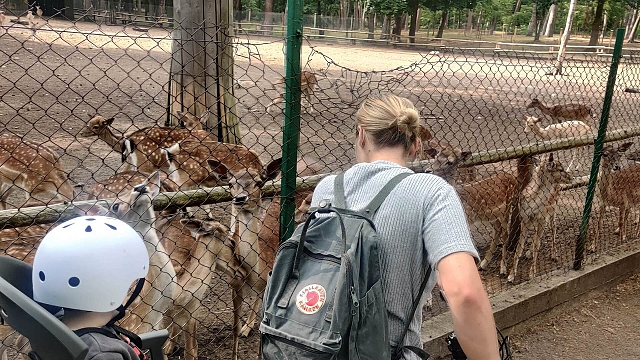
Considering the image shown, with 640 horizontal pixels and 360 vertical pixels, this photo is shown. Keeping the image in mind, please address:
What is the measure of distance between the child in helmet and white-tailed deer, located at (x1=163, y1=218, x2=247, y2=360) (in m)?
2.19

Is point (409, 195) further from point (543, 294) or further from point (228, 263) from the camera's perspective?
point (543, 294)

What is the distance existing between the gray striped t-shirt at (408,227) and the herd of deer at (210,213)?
1.39 m

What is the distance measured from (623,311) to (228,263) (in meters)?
3.39

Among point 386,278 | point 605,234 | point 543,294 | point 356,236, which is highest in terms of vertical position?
point 356,236

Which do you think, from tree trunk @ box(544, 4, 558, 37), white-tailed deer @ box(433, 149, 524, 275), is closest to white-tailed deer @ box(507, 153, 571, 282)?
white-tailed deer @ box(433, 149, 524, 275)

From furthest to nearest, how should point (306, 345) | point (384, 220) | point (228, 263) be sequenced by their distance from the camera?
point (228, 263) → point (384, 220) → point (306, 345)

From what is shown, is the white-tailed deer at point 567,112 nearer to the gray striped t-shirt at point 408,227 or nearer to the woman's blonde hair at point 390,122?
the woman's blonde hair at point 390,122


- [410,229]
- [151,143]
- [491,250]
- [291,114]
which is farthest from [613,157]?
[410,229]

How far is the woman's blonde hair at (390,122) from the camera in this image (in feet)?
6.84

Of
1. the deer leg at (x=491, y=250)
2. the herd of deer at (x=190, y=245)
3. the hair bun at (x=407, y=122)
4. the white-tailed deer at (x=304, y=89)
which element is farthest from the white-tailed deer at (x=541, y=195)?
the hair bun at (x=407, y=122)

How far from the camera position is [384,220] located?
199 centimetres

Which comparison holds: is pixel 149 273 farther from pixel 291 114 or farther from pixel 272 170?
pixel 291 114

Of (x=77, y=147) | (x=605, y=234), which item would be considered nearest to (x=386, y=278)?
(x=605, y=234)

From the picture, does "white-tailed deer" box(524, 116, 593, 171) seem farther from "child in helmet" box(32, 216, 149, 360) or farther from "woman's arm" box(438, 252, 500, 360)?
"child in helmet" box(32, 216, 149, 360)
